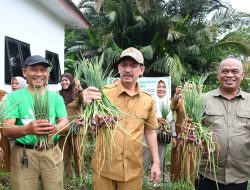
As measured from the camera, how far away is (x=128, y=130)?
244 centimetres

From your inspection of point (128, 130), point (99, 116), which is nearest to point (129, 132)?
point (128, 130)

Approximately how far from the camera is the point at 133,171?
8.11 feet

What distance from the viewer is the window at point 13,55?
556 cm

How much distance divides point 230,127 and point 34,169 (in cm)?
142

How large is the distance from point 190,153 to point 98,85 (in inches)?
32.3

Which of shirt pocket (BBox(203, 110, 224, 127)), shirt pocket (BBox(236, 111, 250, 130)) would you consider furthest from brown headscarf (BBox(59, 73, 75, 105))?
shirt pocket (BBox(236, 111, 250, 130))

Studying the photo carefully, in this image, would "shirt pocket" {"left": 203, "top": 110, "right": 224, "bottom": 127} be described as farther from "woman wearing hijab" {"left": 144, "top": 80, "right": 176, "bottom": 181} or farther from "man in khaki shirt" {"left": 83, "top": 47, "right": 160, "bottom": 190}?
"woman wearing hijab" {"left": 144, "top": 80, "right": 176, "bottom": 181}

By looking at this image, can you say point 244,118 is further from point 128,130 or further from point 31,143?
point 31,143

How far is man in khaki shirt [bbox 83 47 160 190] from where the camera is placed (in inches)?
95.2

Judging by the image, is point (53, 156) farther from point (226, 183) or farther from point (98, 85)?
point (226, 183)

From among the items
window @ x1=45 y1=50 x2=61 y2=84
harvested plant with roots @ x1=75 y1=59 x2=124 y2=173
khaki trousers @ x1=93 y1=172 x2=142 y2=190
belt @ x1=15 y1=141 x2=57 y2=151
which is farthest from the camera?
window @ x1=45 y1=50 x2=61 y2=84

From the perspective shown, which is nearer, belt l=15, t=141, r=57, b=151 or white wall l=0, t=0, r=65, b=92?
belt l=15, t=141, r=57, b=151

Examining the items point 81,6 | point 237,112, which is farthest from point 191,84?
point 81,6

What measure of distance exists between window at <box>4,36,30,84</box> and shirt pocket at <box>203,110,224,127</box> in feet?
12.8
